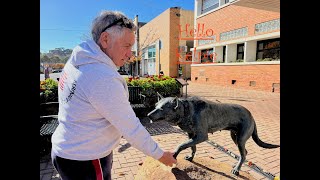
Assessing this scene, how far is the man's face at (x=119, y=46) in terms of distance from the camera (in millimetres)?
1517

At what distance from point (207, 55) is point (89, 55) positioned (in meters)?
22.2

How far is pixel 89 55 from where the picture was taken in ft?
4.63

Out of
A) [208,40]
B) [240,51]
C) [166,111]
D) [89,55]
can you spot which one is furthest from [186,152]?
[208,40]

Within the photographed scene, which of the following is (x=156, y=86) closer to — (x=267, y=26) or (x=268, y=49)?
(x=267, y=26)

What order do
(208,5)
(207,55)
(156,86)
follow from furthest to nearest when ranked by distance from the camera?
(207,55)
(208,5)
(156,86)

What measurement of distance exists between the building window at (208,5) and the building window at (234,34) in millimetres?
3362

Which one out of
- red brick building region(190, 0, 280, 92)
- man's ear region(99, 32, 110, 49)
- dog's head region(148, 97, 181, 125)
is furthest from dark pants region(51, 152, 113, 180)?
red brick building region(190, 0, 280, 92)

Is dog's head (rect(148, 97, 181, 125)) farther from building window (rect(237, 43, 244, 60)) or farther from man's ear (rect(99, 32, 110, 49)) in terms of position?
building window (rect(237, 43, 244, 60))

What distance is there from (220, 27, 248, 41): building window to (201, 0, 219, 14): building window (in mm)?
3362

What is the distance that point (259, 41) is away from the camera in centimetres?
1691

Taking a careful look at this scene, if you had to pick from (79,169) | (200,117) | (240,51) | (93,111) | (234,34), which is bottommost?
(79,169)

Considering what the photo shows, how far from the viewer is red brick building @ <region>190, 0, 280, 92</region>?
48.2ft
